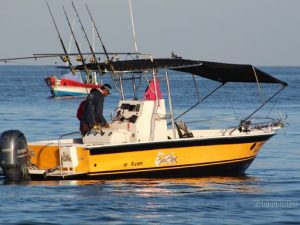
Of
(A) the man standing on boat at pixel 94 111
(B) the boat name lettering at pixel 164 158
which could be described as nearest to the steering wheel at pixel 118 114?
(A) the man standing on boat at pixel 94 111

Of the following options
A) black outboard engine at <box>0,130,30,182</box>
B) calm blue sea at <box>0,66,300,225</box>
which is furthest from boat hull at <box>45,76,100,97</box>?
black outboard engine at <box>0,130,30,182</box>

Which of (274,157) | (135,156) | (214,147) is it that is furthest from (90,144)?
(274,157)

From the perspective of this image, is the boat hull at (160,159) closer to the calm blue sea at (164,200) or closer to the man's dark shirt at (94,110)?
the calm blue sea at (164,200)

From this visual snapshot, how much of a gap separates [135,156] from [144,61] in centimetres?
218

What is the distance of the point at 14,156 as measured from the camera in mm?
19578

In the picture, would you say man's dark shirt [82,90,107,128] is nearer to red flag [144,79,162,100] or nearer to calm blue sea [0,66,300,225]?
red flag [144,79,162,100]

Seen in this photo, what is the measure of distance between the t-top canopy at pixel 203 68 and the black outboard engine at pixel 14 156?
2267mm

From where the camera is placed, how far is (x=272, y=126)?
22125 mm

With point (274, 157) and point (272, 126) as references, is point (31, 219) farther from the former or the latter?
point (274, 157)

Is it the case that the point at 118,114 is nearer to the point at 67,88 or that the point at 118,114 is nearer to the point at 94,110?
the point at 94,110

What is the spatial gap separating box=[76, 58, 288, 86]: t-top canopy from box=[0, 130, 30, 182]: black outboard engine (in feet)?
7.44

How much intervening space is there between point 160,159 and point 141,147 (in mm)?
557

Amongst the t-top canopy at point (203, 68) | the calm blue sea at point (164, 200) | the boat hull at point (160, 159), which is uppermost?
the t-top canopy at point (203, 68)

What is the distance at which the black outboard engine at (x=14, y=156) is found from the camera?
19.6 m
